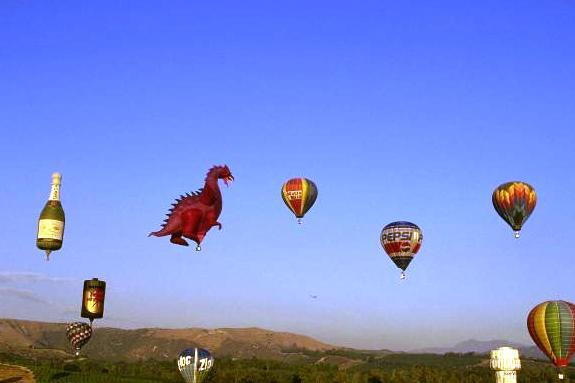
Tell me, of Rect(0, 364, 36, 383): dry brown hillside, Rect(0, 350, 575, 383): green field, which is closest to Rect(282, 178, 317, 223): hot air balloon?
Rect(0, 350, 575, 383): green field

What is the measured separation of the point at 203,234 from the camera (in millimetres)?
35406

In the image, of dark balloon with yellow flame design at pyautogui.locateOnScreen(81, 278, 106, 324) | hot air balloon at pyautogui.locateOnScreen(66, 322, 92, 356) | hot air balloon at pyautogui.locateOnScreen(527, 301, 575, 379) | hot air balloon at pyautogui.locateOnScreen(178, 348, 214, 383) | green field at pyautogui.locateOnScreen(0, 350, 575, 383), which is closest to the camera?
hot air balloon at pyautogui.locateOnScreen(178, 348, 214, 383)

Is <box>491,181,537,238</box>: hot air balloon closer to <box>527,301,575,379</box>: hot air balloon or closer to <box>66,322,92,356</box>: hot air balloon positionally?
<box>527,301,575,379</box>: hot air balloon

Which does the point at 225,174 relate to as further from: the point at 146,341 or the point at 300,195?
the point at 146,341

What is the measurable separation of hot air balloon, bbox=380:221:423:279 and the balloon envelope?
11.8 metres

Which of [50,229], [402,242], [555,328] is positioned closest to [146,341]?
[402,242]

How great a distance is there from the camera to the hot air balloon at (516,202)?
167 feet

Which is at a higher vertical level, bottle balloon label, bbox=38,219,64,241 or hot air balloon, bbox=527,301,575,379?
bottle balloon label, bbox=38,219,64,241

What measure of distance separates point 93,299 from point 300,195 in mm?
21236

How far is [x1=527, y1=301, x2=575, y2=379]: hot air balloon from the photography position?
141 feet

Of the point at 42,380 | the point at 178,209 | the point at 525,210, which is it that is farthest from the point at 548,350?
the point at 42,380

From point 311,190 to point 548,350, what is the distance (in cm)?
2213

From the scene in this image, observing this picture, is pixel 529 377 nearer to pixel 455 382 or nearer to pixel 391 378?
pixel 455 382

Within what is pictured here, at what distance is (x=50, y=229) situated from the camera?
37812 millimetres
